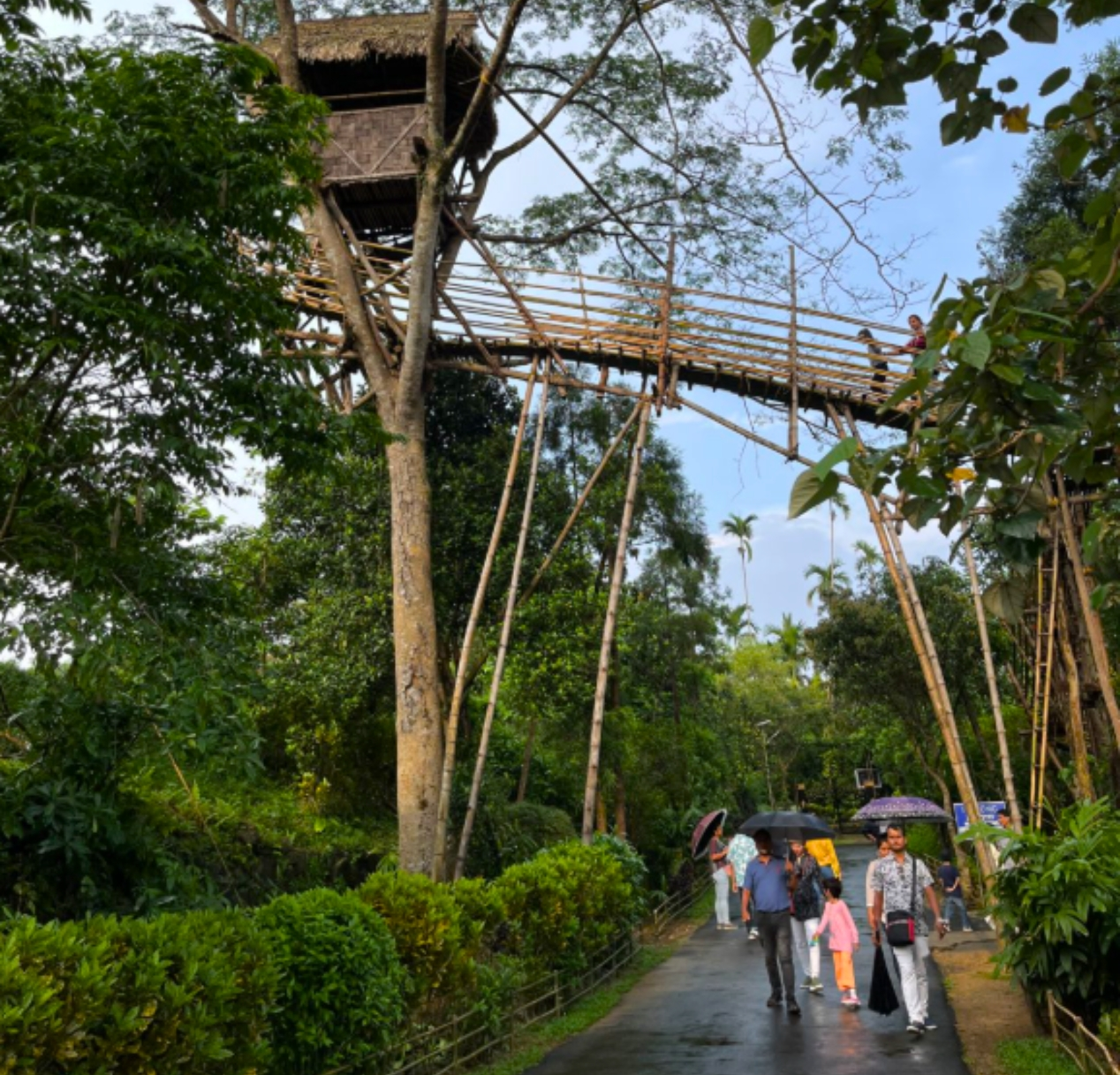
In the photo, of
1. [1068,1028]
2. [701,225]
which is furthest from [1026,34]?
[701,225]

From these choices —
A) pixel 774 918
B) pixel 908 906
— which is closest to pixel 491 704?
pixel 774 918

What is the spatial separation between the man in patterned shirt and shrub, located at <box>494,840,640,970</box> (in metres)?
2.68

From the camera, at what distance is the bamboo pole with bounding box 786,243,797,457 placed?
12383 mm

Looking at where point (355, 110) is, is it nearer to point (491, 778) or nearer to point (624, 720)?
point (491, 778)

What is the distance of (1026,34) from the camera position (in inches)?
133

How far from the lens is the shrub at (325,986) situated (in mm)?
5918

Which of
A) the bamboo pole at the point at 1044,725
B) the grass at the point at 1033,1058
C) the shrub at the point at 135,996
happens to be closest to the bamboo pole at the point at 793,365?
the bamboo pole at the point at 1044,725

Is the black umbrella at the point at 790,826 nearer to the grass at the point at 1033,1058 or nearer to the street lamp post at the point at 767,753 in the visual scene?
the grass at the point at 1033,1058

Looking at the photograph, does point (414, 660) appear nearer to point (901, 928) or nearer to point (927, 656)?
point (927, 656)

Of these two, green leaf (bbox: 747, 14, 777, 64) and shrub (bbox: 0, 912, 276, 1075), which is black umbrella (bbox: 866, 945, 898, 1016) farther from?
green leaf (bbox: 747, 14, 777, 64)

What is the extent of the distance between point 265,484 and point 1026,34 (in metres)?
13.8

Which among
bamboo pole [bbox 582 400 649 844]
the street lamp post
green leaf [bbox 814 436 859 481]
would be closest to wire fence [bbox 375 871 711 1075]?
bamboo pole [bbox 582 400 649 844]

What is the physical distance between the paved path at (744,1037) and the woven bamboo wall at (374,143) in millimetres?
10215

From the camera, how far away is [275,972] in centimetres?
537
